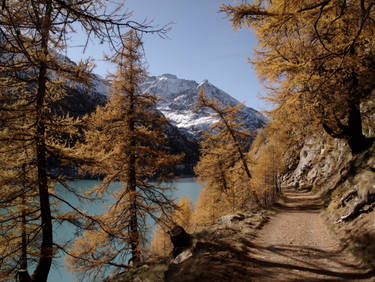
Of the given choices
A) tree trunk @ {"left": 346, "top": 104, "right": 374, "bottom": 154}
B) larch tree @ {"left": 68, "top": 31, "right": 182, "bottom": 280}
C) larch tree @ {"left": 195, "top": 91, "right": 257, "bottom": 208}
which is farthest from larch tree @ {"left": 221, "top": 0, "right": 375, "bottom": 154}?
larch tree @ {"left": 195, "top": 91, "right": 257, "bottom": 208}

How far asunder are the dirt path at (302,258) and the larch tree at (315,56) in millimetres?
3513

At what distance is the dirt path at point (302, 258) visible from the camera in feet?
13.5

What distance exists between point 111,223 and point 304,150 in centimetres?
2605

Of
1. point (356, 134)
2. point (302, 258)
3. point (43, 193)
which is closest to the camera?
point (302, 258)

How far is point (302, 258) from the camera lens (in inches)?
202

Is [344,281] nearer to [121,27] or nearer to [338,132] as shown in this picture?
[121,27]

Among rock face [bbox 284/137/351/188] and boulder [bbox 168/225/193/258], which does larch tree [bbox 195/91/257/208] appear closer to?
rock face [bbox 284/137/351/188]

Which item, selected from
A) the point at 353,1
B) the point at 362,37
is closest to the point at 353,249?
the point at 362,37

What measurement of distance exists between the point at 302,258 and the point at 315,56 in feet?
19.6

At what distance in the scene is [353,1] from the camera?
504 centimetres

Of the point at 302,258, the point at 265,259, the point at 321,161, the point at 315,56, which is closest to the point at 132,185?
the point at 265,259

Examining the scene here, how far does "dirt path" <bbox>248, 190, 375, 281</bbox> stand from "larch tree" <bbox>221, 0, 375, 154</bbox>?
11.5ft

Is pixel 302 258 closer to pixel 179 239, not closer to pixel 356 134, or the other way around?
pixel 179 239

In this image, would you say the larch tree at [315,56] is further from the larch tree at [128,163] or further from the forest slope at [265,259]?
the larch tree at [128,163]
